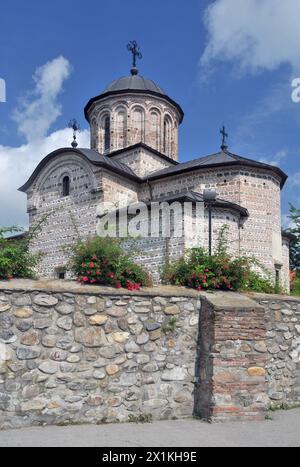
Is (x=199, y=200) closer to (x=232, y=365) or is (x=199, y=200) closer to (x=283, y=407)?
(x=283, y=407)

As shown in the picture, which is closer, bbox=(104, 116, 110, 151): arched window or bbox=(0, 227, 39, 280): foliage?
bbox=(0, 227, 39, 280): foliage

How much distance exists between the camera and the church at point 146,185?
16656mm

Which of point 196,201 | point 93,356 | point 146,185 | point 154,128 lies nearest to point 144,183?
point 146,185

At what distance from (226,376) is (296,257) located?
23.1 meters

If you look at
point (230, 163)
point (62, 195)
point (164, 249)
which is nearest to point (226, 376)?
Answer: point (164, 249)

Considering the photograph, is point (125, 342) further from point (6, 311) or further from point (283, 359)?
point (283, 359)

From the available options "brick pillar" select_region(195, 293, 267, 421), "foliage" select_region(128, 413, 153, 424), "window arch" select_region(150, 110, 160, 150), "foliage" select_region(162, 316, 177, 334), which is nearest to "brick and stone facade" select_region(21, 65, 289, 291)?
"window arch" select_region(150, 110, 160, 150)

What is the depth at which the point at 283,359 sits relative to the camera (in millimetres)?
7000

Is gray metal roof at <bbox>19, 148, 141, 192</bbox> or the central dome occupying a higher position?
the central dome

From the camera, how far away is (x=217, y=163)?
18.2 meters

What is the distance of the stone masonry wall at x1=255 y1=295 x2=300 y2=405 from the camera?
→ 682 centimetres

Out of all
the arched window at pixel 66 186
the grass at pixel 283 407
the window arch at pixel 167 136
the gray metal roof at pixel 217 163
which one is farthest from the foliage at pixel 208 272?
the window arch at pixel 167 136

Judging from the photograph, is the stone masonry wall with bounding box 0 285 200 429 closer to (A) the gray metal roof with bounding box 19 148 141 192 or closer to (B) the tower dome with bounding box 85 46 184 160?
(A) the gray metal roof with bounding box 19 148 141 192

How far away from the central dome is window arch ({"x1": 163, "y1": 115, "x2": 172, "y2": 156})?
1.35m
